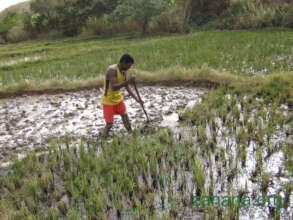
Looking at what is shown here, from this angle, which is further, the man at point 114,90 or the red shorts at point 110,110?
the red shorts at point 110,110

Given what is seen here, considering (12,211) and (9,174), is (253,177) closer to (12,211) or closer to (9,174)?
(12,211)

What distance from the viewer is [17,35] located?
23969mm

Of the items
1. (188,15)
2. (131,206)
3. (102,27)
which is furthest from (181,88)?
(102,27)

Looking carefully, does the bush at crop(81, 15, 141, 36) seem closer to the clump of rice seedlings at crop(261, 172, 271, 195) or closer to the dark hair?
the dark hair

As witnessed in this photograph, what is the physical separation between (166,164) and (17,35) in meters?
25.3

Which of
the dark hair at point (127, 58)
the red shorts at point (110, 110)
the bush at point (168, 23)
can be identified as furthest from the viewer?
the bush at point (168, 23)

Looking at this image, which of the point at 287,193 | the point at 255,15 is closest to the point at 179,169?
the point at 287,193

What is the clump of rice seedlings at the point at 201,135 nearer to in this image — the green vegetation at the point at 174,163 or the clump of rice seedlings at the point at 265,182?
the green vegetation at the point at 174,163

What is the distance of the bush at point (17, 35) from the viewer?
24.0 m

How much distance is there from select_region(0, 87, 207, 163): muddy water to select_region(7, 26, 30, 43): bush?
20807 mm

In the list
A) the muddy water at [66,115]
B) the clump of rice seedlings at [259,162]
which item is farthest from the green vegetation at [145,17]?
the clump of rice seedlings at [259,162]

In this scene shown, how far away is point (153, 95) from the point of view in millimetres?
5578

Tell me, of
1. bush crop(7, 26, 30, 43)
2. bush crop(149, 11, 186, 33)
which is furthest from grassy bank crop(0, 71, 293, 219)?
bush crop(7, 26, 30, 43)

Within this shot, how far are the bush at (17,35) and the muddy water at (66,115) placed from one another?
20807mm
